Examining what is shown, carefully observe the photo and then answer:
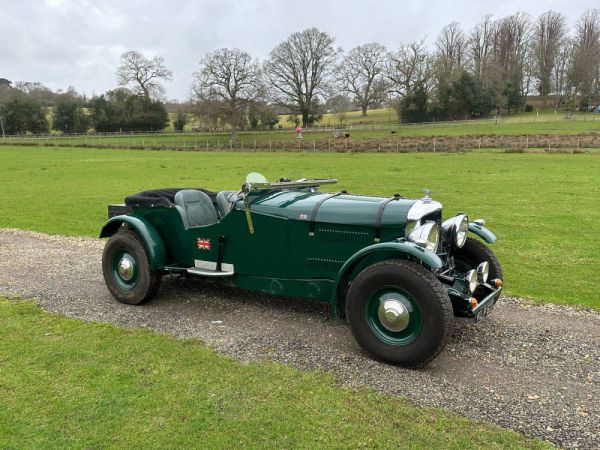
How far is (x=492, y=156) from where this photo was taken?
33406 millimetres

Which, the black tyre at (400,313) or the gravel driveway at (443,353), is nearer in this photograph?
the gravel driveway at (443,353)

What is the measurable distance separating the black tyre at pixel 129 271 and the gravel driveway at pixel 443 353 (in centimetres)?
18

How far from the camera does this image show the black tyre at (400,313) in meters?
4.16

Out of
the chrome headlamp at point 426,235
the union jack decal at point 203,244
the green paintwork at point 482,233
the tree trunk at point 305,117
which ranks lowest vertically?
the union jack decal at point 203,244

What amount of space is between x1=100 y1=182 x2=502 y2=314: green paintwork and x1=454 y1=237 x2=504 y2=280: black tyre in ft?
0.83

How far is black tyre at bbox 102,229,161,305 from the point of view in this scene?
6137 millimetres

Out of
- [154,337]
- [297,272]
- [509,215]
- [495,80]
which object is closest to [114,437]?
[154,337]

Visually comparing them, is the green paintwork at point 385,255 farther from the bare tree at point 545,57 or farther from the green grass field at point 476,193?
the bare tree at point 545,57

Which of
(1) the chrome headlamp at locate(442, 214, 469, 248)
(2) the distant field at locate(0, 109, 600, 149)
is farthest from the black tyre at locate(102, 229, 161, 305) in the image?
(2) the distant field at locate(0, 109, 600, 149)

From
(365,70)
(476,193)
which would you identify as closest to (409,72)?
(365,70)

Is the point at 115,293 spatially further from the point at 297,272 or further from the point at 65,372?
the point at 297,272

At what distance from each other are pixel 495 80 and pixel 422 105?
14.3m

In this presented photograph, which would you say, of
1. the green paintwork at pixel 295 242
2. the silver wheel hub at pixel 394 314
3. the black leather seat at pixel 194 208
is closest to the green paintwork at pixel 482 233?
the green paintwork at pixel 295 242

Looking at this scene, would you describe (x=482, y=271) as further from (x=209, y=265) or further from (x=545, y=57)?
(x=545, y=57)
